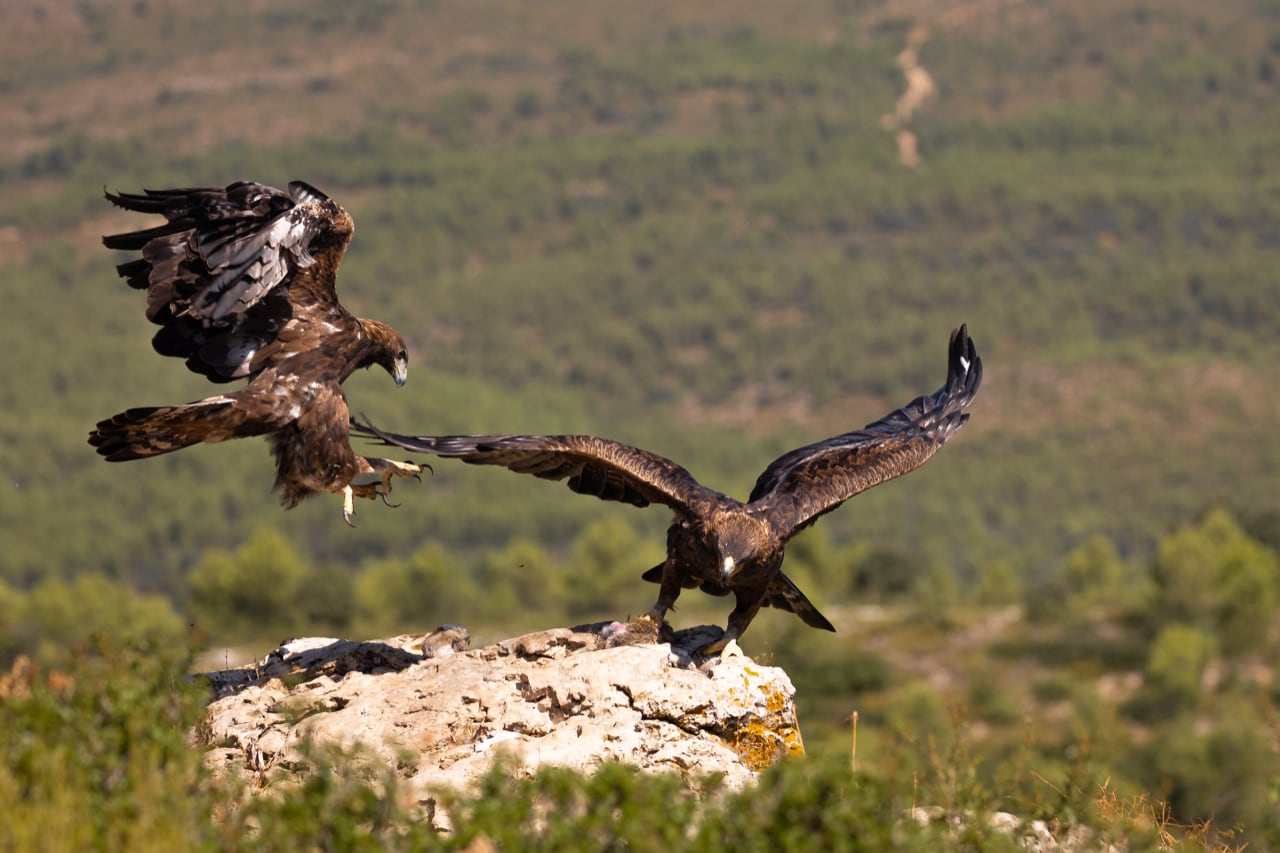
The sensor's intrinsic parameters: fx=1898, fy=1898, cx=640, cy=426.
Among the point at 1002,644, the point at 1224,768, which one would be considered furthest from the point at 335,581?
the point at 1224,768

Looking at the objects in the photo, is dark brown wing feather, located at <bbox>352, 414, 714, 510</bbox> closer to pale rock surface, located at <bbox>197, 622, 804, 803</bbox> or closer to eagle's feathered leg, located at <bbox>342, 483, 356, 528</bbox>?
eagle's feathered leg, located at <bbox>342, 483, 356, 528</bbox>

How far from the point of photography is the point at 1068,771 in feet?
36.3

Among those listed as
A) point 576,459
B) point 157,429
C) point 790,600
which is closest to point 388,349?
point 576,459

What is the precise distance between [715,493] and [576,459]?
3.38ft

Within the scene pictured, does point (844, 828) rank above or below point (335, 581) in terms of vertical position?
below

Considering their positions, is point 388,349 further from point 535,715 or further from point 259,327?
point 535,715

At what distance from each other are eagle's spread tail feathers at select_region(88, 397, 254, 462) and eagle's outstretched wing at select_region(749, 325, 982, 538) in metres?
3.92

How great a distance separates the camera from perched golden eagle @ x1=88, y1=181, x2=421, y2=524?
44.1ft

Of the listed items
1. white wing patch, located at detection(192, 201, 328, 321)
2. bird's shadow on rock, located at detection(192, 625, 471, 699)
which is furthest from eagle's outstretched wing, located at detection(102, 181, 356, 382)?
bird's shadow on rock, located at detection(192, 625, 471, 699)

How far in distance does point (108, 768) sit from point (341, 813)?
1.12 meters

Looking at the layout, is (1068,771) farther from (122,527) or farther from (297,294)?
(122,527)

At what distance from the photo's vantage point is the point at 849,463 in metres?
14.6

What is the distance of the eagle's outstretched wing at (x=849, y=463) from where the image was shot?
1376cm

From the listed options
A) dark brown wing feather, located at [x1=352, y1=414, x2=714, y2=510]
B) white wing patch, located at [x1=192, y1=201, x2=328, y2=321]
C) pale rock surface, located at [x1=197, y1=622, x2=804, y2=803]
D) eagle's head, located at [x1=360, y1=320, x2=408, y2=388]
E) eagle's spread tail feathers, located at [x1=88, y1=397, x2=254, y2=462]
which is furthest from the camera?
eagle's head, located at [x1=360, y1=320, x2=408, y2=388]
